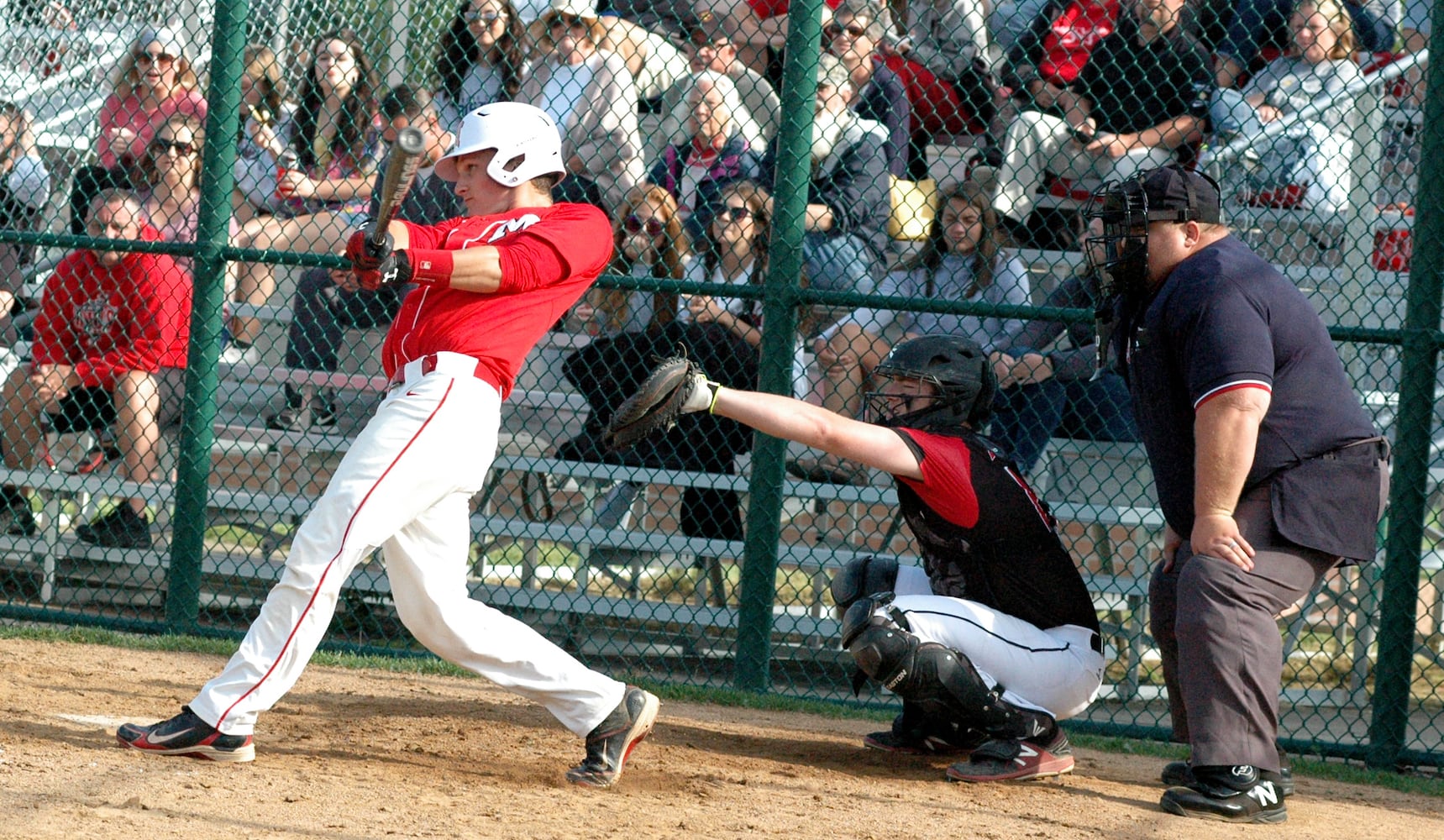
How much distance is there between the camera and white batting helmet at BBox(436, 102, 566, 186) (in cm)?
394

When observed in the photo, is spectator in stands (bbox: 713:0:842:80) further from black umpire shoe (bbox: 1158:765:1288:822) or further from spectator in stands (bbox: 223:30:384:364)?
black umpire shoe (bbox: 1158:765:1288:822)

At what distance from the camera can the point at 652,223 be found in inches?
246

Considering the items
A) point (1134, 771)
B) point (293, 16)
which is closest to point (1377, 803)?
point (1134, 771)

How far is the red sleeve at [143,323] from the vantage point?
6.62 m

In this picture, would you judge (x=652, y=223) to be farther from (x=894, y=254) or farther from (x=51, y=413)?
(x=51, y=413)

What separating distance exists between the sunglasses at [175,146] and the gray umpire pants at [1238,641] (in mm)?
4932

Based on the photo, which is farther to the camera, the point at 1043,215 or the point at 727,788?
the point at 1043,215

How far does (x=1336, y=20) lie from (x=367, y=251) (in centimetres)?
479

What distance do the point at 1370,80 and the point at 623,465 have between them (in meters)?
3.31

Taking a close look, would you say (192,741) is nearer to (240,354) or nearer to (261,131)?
(261,131)

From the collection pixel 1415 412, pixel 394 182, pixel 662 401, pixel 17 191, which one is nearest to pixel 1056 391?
pixel 1415 412

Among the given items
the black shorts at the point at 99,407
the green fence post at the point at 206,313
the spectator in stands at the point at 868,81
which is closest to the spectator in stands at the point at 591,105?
the spectator in stands at the point at 868,81

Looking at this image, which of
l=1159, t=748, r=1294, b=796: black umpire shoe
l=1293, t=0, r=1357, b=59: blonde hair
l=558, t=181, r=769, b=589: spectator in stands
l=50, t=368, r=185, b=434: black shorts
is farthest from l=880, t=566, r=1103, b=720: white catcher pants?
l=50, t=368, r=185, b=434: black shorts

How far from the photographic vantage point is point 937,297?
241 inches
